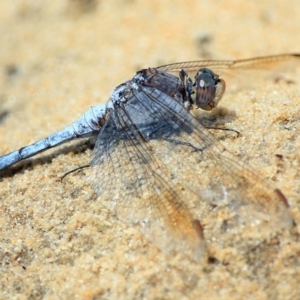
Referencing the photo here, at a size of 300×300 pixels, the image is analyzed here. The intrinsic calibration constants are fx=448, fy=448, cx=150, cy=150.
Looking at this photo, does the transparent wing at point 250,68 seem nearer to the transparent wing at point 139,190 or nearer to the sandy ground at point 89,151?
the sandy ground at point 89,151

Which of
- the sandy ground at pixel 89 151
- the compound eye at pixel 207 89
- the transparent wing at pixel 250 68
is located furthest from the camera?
the transparent wing at pixel 250 68

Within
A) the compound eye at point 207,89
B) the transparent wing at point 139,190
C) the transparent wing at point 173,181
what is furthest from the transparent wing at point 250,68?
the transparent wing at point 139,190

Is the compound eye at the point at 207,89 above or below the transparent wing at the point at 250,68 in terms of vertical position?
below

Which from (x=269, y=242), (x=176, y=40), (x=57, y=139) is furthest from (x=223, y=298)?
(x=176, y=40)

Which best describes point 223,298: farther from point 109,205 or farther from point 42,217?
point 42,217

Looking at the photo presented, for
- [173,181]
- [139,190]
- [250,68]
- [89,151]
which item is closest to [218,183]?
[173,181]

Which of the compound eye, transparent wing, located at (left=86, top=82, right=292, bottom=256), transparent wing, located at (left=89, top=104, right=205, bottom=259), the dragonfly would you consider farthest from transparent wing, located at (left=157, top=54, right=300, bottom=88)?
transparent wing, located at (left=89, top=104, right=205, bottom=259)

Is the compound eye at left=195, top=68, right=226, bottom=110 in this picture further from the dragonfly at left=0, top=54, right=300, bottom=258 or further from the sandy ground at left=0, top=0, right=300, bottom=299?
the sandy ground at left=0, top=0, right=300, bottom=299
